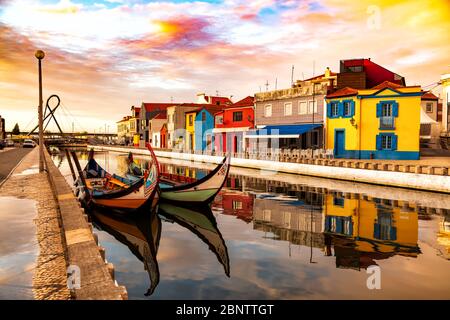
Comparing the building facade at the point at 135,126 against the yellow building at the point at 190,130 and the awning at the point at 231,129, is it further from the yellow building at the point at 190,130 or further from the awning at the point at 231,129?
the awning at the point at 231,129

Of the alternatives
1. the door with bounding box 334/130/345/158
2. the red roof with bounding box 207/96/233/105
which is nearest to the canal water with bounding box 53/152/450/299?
the door with bounding box 334/130/345/158

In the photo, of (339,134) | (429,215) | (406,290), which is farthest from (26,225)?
(339,134)

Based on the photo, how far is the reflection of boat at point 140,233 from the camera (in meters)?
10.6

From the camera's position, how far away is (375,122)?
34.4 meters

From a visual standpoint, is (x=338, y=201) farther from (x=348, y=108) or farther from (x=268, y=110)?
(x=268, y=110)

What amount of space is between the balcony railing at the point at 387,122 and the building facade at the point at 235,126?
54.7ft

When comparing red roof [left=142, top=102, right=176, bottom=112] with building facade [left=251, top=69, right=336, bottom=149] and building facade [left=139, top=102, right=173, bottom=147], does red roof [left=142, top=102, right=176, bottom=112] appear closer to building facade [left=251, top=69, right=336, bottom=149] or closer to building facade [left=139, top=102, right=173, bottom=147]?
building facade [left=139, top=102, right=173, bottom=147]

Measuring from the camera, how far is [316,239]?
1309 cm

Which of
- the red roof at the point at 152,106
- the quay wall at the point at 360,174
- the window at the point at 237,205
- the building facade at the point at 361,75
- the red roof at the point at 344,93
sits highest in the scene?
the red roof at the point at 152,106

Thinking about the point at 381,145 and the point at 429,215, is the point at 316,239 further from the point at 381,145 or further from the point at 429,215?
the point at 381,145

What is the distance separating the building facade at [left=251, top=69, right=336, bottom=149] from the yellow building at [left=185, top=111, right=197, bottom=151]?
18.4 m

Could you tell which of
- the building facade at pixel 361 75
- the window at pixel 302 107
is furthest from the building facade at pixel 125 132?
the building facade at pixel 361 75

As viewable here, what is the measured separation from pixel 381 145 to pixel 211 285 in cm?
2987

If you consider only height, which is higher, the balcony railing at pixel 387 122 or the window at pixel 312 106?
the window at pixel 312 106
